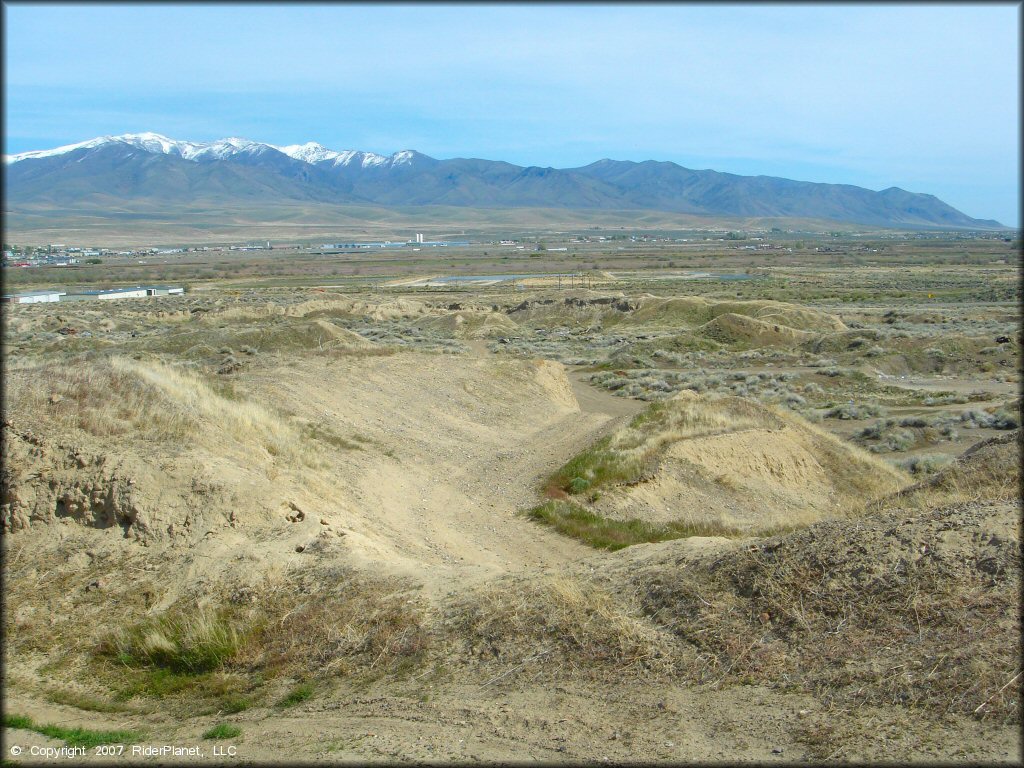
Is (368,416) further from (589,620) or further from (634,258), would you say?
(634,258)

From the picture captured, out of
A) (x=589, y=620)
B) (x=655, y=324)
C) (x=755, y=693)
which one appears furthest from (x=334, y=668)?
(x=655, y=324)

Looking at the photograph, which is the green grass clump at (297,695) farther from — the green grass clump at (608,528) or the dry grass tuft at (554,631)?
the green grass clump at (608,528)

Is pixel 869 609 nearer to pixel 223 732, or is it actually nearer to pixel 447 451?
pixel 223 732

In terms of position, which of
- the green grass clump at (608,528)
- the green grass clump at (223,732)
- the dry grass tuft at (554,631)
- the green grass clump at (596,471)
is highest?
the dry grass tuft at (554,631)

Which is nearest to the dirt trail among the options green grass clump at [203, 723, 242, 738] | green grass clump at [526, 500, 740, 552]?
green grass clump at [526, 500, 740, 552]

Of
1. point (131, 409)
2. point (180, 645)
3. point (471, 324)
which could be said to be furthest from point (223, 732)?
point (471, 324)

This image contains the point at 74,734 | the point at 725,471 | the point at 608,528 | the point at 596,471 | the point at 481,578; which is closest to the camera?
the point at 74,734

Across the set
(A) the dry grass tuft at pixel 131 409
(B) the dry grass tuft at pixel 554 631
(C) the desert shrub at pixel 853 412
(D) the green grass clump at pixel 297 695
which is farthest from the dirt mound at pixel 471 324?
(D) the green grass clump at pixel 297 695
